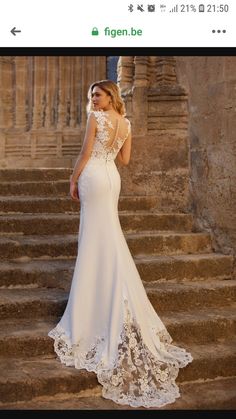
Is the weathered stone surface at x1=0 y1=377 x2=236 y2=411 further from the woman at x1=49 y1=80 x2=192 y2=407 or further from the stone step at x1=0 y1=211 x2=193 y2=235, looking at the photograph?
the stone step at x1=0 y1=211 x2=193 y2=235

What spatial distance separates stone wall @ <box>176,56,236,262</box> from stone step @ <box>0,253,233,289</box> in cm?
27

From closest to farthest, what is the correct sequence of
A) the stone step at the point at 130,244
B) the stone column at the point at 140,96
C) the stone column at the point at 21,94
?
1. the stone step at the point at 130,244
2. the stone column at the point at 140,96
3. the stone column at the point at 21,94

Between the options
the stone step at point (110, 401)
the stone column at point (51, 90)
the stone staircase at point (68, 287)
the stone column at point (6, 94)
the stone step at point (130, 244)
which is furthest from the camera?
the stone column at point (6, 94)

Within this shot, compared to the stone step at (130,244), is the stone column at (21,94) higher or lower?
higher

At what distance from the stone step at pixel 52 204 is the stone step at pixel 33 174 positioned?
0.52 metres

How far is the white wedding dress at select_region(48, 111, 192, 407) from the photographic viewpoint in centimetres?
319

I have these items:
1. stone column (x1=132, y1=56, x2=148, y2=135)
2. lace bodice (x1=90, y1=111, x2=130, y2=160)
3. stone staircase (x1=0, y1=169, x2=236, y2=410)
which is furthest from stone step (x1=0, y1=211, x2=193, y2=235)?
lace bodice (x1=90, y1=111, x2=130, y2=160)

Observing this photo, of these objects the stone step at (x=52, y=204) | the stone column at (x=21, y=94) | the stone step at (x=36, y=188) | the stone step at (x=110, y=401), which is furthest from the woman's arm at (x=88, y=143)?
the stone column at (x=21, y=94)

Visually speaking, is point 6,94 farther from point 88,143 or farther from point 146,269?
point 88,143

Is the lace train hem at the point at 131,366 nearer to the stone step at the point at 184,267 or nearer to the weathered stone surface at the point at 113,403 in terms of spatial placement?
the weathered stone surface at the point at 113,403

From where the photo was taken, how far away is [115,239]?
3.63m

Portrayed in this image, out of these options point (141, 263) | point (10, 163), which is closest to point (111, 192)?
point (141, 263)

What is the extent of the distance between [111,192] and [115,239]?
1.17ft

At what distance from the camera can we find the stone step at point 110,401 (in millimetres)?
3031
